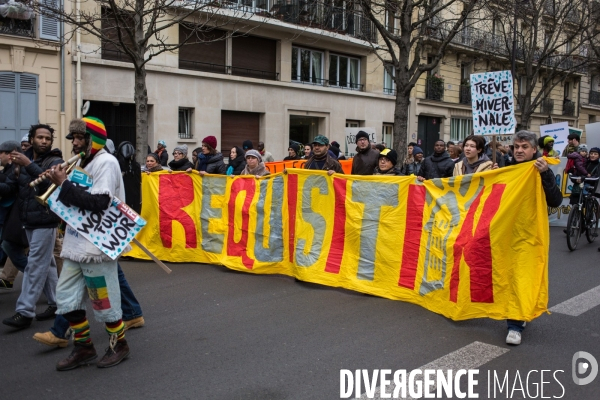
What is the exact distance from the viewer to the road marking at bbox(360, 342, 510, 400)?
15.0 feet

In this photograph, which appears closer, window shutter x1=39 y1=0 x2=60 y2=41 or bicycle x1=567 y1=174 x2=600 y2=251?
bicycle x1=567 y1=174 x2=600 y2=251

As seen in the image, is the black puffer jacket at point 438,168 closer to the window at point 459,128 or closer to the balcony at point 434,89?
the balcony at point 434,89

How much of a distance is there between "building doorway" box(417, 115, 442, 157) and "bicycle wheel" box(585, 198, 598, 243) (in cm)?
2027

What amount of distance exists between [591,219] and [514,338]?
20.3 feet

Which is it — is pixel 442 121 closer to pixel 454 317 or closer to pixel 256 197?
pixel 256 197

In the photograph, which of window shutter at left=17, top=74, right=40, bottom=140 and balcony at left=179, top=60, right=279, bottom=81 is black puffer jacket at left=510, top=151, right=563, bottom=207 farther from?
balcony at left=179, top=60, right=279, bottom=81

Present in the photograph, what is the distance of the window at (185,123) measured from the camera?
2128 centimetres

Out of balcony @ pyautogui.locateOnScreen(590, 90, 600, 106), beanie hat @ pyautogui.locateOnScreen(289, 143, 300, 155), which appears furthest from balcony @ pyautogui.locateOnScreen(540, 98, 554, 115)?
beanie hat @ pyautogui.locateOnScreen(289, 143, 300, 155)

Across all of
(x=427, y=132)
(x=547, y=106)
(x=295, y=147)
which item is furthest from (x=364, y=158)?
(x=547, y=106)

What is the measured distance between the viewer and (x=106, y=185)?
4.41m

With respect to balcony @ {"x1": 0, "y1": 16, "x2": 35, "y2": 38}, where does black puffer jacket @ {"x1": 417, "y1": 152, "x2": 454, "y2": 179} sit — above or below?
below

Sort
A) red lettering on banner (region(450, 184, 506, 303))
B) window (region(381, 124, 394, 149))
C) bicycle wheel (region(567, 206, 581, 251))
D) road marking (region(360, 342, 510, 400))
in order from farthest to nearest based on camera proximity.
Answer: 1. window (region(381, 124, 394, 149))
2. bicycle wheel (region(567, 206, 581, 251))
3. red lettering on banner (region(450, 184, 506, 303))
4. road marking (region(360, 342, 510, 400))

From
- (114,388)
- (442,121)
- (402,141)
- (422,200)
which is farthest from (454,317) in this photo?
(442,121)

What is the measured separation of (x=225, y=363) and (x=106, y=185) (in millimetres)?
1575
